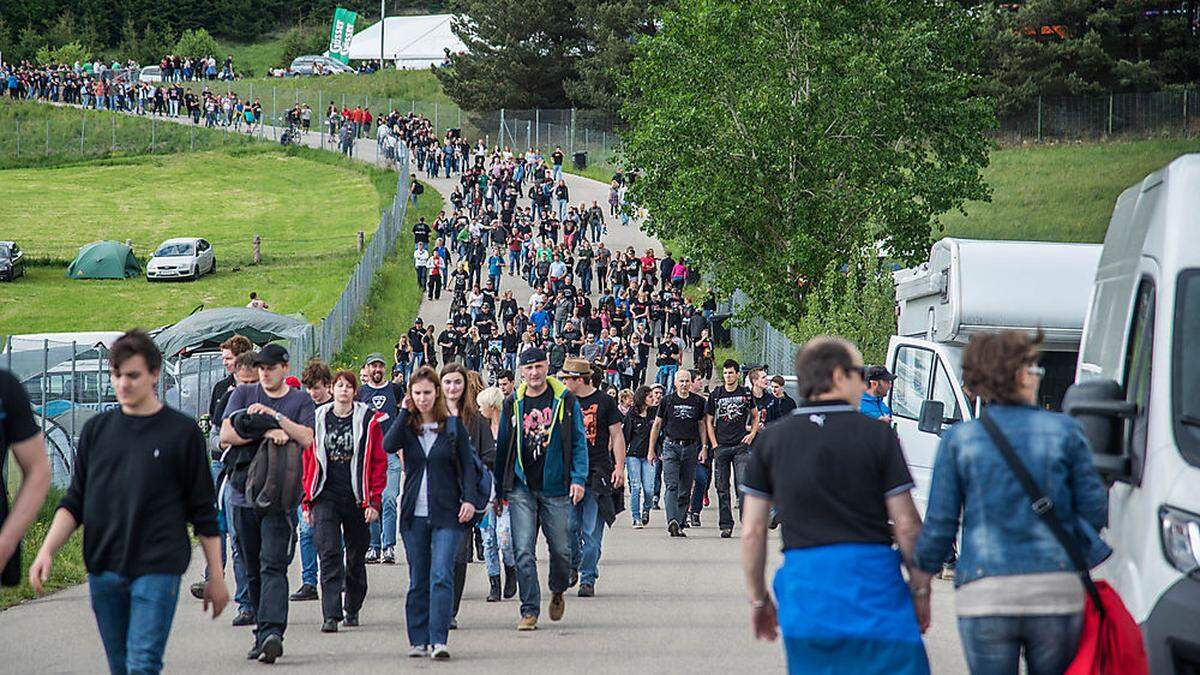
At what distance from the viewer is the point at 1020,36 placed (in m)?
66.2

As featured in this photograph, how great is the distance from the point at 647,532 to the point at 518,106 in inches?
2507

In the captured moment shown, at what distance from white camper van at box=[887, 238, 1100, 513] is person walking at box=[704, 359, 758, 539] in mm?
2308

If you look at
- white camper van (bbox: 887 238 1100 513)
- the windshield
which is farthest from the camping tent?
white camper van (bbox: 887 238 1100 513)

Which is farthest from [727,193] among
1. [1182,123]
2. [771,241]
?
[1182,123]

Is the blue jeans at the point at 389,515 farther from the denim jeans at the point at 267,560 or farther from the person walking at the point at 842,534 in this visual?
the person walking at the point at 842,534

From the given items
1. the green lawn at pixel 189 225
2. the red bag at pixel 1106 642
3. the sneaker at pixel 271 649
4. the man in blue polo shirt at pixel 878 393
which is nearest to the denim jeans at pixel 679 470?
the man in blue polo shirt at pixel 878 393

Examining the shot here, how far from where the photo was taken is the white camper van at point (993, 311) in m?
14.7

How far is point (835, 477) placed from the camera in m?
6.00

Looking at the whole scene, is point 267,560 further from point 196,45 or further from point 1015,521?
point 196,45

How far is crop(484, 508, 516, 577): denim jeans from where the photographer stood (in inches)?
503

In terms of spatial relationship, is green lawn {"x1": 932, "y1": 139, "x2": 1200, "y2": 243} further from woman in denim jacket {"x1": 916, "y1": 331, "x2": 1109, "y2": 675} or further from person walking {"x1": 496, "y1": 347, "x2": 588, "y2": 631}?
woman in denim jacket {"x1": 916, "y1": 331, "x2": 1109, "y2": 675}

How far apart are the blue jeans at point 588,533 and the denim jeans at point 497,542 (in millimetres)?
572

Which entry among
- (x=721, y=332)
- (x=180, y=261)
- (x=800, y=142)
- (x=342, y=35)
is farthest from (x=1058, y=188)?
(x=342, y=35)

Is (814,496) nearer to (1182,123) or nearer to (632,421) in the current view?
(632,421)
